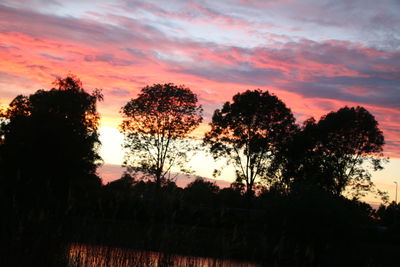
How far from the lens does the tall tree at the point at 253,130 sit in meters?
53.2

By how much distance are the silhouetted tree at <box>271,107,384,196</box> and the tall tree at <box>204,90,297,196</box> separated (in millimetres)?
1642

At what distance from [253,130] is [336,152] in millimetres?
9943

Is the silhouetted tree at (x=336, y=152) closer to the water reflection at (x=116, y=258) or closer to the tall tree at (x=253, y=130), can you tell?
the tall tree at (x=253, y=130)

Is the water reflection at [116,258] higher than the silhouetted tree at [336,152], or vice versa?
the silhouetted tree at [336,152]

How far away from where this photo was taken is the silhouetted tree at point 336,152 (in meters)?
53.7

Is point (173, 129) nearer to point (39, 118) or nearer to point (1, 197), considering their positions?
point (39, 118)

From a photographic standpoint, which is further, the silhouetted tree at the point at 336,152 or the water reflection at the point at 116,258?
the silhouetted tree at the point at 336,152

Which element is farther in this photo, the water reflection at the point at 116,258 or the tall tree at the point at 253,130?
the tall tree at the point at 253,130

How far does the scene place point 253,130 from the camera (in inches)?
2121

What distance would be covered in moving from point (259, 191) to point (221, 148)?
20.8 ft

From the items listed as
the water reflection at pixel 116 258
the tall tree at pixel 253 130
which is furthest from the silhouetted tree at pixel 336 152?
the water reflection at pixel 116 258

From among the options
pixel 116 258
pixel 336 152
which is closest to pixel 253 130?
pixel 336 152

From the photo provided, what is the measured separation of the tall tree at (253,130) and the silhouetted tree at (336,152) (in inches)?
64.6

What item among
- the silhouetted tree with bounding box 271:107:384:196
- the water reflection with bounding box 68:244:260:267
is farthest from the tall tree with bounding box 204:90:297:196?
the water reflection with bounding box 68:244:260:267
